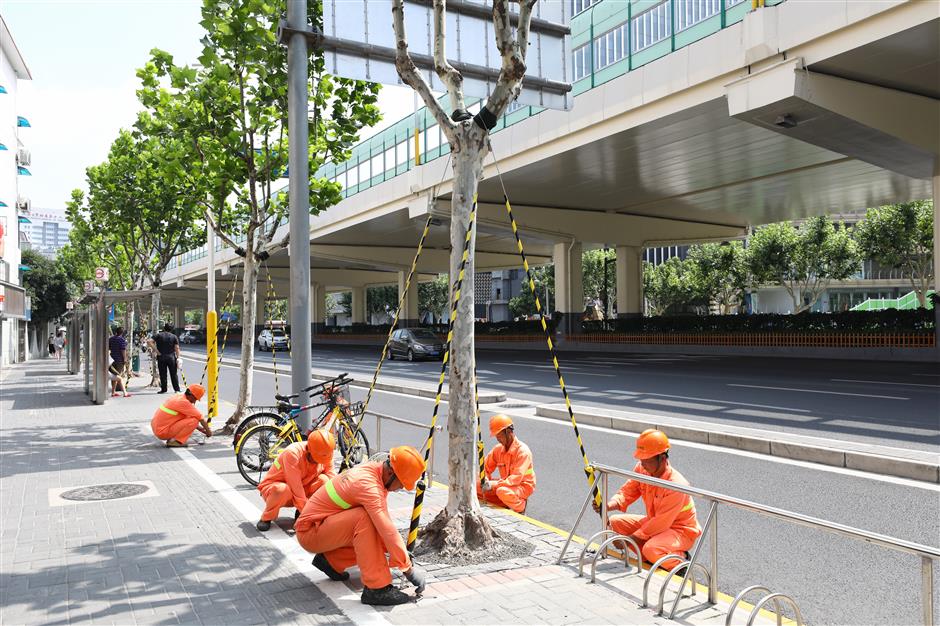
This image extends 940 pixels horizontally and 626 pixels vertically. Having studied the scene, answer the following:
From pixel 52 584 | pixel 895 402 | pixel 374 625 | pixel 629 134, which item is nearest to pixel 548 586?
pixel 374 625

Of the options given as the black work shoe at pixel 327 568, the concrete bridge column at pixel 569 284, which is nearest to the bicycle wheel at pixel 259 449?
the black work shoe at pixel 327 568

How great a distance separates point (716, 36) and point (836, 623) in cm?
1473

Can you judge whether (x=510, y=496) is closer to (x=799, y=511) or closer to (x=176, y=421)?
(x=799, y=511)

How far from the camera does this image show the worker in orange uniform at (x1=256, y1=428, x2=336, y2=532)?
17.8ft

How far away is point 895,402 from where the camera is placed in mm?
12516

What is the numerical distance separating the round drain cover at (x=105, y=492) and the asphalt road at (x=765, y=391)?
7.84m

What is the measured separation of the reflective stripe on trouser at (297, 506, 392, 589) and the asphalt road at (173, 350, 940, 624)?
7.02 feet

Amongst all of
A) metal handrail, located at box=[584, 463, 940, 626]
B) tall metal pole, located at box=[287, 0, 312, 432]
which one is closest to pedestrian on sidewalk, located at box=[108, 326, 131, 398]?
tall metal pole, located at box=[287, 0, 312, 432]

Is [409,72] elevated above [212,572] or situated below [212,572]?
above

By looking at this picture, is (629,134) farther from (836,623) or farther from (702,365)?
(836,623)

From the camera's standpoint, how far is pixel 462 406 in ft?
18.1

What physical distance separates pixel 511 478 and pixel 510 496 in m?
0.18

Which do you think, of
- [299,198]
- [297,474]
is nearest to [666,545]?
[297,474]

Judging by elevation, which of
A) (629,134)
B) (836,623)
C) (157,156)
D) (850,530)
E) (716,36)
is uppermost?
(716,36)
